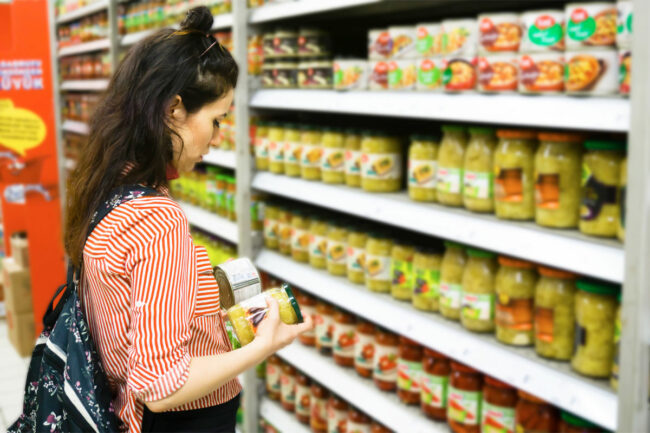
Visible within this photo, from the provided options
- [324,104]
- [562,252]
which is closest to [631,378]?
[562,252]

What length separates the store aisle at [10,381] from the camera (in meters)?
3.71

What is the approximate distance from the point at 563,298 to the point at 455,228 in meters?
0.34

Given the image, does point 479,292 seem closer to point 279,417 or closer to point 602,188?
point 602,188

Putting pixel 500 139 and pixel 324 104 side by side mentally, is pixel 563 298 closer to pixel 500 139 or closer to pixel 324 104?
pixel 500 139

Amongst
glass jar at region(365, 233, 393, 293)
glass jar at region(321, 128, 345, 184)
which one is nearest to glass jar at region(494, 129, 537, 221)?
glass jar at region(365, 233, 393, 293)

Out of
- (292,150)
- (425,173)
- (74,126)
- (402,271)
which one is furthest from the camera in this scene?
(74,126)

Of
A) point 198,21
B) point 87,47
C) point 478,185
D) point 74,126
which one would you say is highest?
point 87,47

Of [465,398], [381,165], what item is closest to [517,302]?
[465,398]

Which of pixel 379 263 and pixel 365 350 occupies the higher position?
pixel 379 263

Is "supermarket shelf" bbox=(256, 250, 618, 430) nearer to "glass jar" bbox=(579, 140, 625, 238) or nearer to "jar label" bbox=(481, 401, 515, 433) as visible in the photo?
"jar label" bbox=(481, 401, 515, 433)

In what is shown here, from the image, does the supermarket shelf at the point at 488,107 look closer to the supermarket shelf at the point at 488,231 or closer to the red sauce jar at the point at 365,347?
the supermarket shelf at the point at 488,231

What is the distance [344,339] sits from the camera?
98.7 inches

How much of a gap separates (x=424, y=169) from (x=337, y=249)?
1.87 ft

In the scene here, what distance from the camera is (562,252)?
5.08ft
